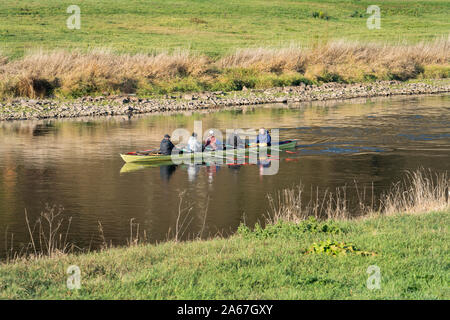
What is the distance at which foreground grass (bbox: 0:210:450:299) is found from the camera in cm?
1064

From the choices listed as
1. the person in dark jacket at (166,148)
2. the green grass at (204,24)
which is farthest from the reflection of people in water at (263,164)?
the green grass at (204,24)

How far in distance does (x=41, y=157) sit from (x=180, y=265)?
Answer: 1962 cm

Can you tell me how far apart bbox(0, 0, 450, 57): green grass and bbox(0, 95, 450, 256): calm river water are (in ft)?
68.8

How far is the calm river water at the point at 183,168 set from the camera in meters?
20.0

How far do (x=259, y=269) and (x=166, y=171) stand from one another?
16291 mm

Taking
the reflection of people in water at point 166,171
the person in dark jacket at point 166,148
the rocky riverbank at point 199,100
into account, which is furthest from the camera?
the rocky riverbank at point 199,100

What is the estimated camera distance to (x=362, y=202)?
21.4 meters

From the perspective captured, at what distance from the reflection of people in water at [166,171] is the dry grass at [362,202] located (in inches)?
204
